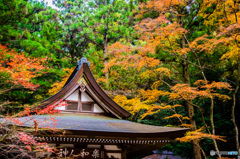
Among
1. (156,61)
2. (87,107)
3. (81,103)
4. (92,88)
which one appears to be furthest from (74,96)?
(156,61)

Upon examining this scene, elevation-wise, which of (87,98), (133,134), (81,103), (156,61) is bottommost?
(133,134)

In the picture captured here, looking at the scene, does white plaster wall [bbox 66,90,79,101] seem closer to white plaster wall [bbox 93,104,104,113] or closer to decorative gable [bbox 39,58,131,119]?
decorative gable [bbox 39,58,131,119]

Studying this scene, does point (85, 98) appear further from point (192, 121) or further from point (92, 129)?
point (192, 121)

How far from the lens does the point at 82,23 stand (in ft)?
→ 56.0

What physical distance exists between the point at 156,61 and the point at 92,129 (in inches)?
209

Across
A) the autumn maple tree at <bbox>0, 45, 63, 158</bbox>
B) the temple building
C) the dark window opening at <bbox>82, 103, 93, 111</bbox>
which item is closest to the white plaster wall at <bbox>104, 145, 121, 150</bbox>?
the temple building

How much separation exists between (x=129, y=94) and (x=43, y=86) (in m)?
6.79

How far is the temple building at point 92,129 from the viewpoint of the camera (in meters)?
5.43

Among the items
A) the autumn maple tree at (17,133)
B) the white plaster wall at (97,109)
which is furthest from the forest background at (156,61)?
the white plaster wall at (97,109)

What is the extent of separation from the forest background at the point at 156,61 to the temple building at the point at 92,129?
73.6 inches

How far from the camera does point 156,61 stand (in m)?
9.56

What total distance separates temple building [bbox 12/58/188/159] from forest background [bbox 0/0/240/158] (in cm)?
187

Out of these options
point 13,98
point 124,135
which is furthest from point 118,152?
point 13,98

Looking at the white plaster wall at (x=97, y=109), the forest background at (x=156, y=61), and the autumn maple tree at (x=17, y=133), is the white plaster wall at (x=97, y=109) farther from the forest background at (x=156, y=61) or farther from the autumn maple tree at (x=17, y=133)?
the forest background at (x=156, y=61)
